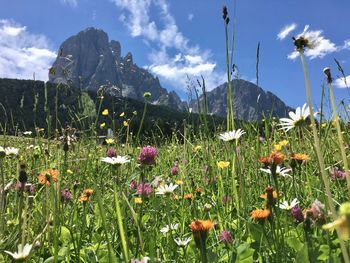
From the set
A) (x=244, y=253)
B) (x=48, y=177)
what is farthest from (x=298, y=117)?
(x=48, y=177)

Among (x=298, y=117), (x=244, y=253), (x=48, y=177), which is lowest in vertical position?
(x=244, y=253)

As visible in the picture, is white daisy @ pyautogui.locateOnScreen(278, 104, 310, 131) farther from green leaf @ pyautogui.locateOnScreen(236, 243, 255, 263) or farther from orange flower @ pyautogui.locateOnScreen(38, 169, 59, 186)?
orange flower @ pyautogui.locateOnScreen(38, 169, 59, 186)

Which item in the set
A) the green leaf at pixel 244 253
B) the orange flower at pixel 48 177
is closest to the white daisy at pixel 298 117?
the green leaf at pixel 244 253

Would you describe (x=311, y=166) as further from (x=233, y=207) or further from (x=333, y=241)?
(x=333, y=241)

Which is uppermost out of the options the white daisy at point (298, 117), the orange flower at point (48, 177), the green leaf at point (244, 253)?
the white daisy at point (298, 117)

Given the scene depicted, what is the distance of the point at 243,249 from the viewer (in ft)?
4.58

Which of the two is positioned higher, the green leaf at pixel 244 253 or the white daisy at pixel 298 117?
the white daisy at pixel 298 117

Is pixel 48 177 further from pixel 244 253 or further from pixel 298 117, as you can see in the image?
pixel 298 117

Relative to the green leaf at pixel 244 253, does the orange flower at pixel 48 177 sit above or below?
above

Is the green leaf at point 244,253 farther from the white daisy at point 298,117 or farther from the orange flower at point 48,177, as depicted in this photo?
the orange flower at point 48,177

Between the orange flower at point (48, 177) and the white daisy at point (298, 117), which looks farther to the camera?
the orange flower at point (48, 177)

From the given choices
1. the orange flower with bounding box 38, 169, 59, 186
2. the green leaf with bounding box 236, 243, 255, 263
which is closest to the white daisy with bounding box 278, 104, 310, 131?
the green leaf with bounding box 236, 243, 255, 263

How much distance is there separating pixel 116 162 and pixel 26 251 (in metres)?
0.60

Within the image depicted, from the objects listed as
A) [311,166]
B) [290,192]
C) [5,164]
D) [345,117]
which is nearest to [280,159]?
[290,192]
